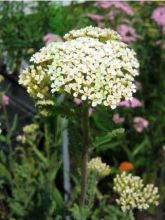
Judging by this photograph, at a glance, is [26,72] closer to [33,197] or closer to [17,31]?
[33,197]

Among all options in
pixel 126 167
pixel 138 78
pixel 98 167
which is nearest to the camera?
pixel 98 167

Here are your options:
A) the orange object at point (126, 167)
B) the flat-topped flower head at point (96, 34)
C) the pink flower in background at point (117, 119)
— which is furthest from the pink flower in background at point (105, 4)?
the flat-topped flower head at point (96, 34)

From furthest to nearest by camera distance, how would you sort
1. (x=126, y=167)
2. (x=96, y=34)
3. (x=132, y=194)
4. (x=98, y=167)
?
1. (x=126, y=167)
2. (x=98, y=167)
3. (x=132, y=194)
4. (x=96, y=34)

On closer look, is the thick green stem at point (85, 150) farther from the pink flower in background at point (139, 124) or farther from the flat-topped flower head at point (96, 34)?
the pink flower in background at point (139, 124)

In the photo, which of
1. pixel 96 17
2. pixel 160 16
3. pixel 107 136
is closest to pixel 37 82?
pixel 107 136

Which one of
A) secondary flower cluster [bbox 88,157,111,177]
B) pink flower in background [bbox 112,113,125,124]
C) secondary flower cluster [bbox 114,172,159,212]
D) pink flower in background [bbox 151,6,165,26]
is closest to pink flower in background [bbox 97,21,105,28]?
pink flower in background [bbox 151,6,165,26]

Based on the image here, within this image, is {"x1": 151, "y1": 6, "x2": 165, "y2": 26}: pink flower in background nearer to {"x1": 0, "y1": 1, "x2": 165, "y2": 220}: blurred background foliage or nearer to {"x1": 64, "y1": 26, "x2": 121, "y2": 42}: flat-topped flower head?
{"x1": 0, "y1": 1, "x2": 165, "y2": 220}: blurred background foliage

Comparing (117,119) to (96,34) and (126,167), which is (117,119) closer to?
(126,167)
